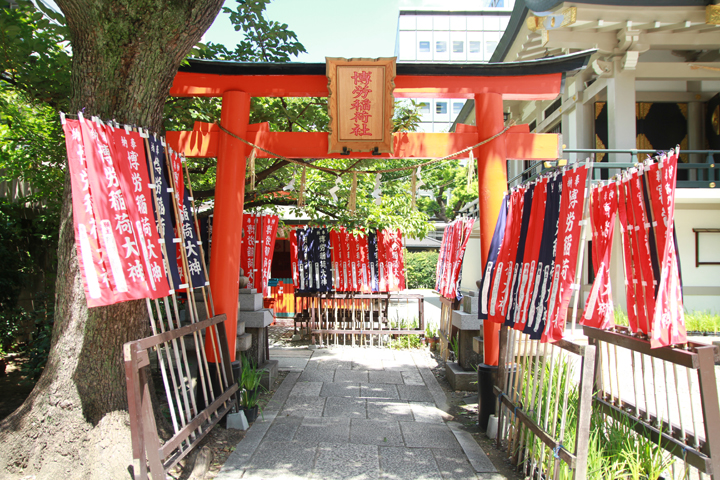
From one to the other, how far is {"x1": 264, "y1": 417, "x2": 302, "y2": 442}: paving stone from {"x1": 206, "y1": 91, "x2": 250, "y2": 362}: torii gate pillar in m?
0.99

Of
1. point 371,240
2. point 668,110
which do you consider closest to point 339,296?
point 371,240

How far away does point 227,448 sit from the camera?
452 centimetres

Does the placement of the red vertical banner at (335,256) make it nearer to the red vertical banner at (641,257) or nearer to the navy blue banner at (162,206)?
the navy blue banner at (162,206)

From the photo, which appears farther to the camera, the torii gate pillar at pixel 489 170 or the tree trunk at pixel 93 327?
the torii gate pillar at pixel 489 170

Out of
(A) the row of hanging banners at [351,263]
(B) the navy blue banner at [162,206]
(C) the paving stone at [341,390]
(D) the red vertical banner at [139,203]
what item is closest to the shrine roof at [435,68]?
(B) the navy blue banner at [162,206]

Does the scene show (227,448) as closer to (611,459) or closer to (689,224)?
(611,459)

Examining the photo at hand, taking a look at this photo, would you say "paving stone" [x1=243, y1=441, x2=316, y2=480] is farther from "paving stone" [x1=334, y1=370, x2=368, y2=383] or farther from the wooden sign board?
the wooden sign board

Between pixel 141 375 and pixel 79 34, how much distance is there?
2.91m

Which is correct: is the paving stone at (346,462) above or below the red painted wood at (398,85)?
below

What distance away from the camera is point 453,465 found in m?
4.18

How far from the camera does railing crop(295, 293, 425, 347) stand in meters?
9.87

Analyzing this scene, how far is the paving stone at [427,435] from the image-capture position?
15.4ft

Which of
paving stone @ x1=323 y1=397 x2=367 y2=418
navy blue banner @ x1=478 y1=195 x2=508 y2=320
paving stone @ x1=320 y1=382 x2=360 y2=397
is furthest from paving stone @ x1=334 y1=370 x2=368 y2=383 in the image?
navy blue banner @ x1=478 y1=195 x2=508 y2=320

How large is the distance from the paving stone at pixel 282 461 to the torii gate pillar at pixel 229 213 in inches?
56.5
